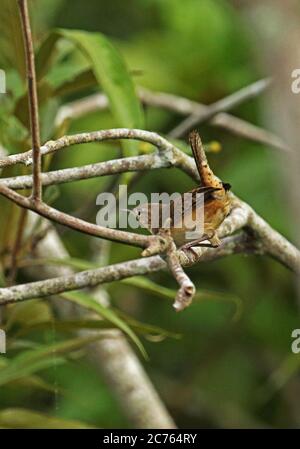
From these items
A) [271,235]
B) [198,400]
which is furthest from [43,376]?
[271,235]

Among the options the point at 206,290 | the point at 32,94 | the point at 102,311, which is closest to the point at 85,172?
the point at 32,94

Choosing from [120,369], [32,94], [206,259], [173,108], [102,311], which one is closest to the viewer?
[32,94]

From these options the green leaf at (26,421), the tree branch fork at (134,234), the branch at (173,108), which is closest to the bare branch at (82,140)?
the tree branch fork at (134,234)

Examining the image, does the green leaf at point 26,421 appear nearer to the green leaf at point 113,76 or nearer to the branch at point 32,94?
the green leaf at point 113,76

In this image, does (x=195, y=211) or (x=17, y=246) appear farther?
(x=17, y=246)

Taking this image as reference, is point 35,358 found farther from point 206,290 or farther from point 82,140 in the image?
point 206,290

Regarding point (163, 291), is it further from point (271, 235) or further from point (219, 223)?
point (219, 223)

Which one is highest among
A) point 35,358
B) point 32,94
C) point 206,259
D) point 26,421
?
point 32,94
